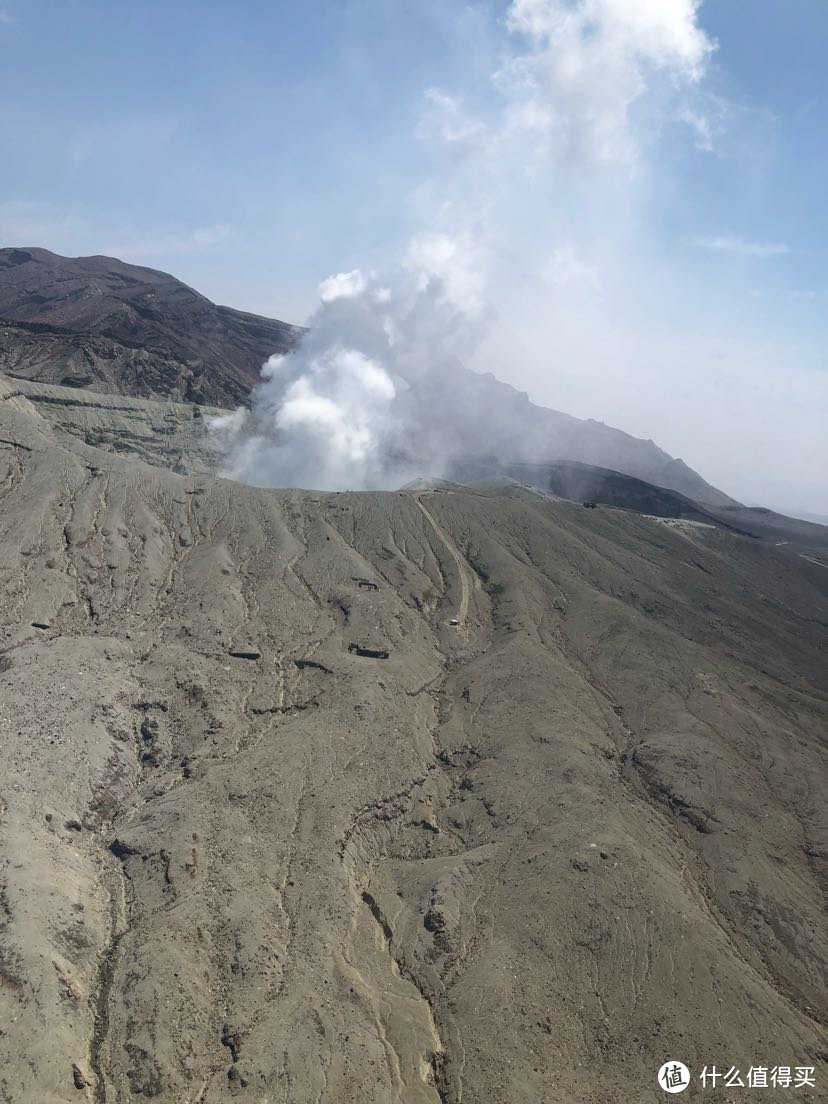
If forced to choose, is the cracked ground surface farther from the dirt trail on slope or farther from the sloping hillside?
the sloping hillside

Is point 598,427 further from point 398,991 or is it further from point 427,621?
point 398,991

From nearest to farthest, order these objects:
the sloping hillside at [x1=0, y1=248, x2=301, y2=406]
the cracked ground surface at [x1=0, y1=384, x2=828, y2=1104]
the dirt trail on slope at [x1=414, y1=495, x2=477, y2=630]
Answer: the cracked ground surface at [x1=0, y1=384, x2=828, y2=1104] < the dirt trail on slope at [x1=414, y1=495, x2=477, y2=630] < the sloping hillside at [x1=0, y1=248, x2=301, y2=406]

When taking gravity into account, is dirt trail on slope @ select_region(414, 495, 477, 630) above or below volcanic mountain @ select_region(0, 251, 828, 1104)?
above

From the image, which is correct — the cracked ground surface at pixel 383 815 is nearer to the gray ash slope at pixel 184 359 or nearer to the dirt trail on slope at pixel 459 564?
the dirt trail on slope at pixel 459 564

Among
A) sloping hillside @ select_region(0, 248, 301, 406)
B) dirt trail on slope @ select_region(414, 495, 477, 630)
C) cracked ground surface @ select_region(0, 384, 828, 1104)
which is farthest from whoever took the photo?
sloping hillside @ select_region(0, 248, 301, 406)

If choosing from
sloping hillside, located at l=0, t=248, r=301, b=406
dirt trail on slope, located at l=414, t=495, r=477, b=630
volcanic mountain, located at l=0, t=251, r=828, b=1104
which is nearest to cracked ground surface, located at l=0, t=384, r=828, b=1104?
volcanic mountain, located at l=0, t=251, r=828, b=1104

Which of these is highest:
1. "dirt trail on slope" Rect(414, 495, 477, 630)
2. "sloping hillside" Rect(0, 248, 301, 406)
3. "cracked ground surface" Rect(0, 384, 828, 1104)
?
"sloping hillside" Rect(0, 248, 301, 406)

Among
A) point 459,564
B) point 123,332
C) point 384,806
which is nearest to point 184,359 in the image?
point 123,332

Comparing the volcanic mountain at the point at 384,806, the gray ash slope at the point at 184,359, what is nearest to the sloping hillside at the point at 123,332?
the gray ash slope at the point at 184,359
